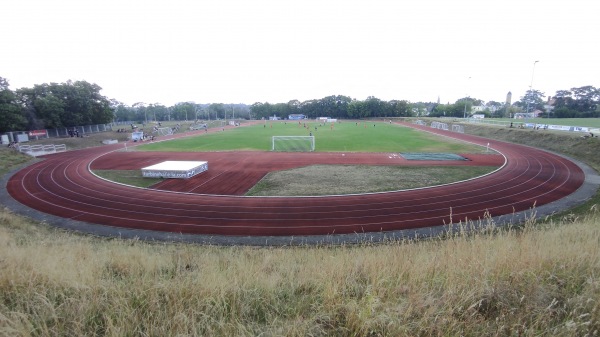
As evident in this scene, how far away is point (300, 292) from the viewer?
4910 millimetres

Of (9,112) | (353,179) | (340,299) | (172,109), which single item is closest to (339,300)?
(340,299)

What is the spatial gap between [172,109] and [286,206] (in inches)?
5865

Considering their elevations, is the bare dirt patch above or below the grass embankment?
below

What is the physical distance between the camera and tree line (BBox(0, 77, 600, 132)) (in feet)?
199

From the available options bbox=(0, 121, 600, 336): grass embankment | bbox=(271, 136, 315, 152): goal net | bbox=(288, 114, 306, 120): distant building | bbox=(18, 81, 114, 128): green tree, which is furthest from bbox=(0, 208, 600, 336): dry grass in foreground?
bbox=(288, 114, 306, 120): distant building

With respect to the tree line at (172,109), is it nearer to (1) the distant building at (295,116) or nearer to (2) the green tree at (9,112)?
(2) the green tree at (9,112)

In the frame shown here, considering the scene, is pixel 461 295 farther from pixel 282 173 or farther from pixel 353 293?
pixel 282 173

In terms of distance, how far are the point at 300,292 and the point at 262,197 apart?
66.1 ft

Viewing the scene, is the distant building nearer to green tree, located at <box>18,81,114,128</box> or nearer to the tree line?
the tree line

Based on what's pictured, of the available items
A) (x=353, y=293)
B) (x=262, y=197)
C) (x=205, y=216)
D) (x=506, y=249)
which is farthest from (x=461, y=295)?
(x=262, y=197)

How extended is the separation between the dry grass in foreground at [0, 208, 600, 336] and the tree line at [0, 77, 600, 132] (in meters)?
69.3

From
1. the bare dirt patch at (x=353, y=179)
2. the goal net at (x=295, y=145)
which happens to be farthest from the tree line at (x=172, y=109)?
the bare dirt patch at (x=353, y=179)

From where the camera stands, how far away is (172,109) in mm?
153000

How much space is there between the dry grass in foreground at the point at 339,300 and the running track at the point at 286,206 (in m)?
12.5
